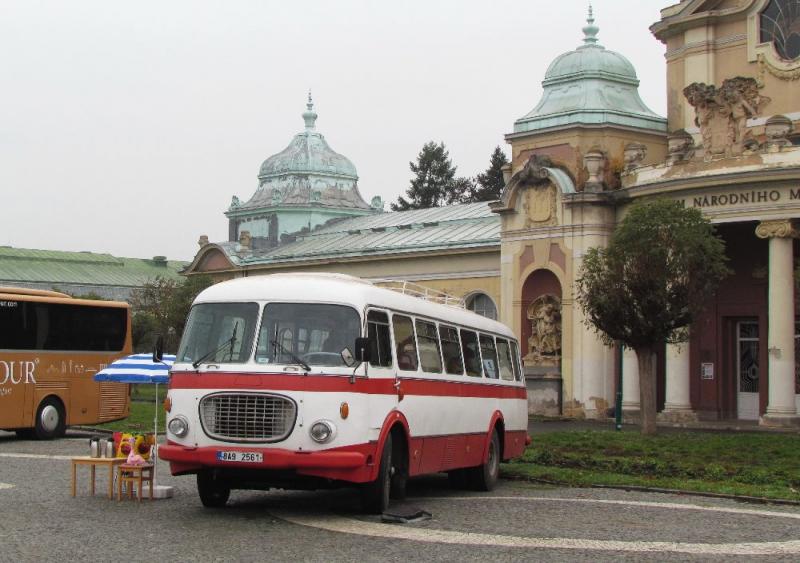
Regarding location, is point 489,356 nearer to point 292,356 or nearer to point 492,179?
point 292,356

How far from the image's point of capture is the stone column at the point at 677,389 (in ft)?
116

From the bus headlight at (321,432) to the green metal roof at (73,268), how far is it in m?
69.4

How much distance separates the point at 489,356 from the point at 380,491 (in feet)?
18.7

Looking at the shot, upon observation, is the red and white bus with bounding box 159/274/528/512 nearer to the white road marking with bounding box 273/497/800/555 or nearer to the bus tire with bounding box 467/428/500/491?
the white road marking with bounding box 273/497/800/555

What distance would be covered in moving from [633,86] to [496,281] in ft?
25.2

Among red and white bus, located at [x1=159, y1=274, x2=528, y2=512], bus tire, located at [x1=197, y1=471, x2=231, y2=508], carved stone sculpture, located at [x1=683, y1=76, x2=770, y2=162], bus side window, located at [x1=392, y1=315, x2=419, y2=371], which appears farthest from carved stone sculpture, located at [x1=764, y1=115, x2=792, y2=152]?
bus tire, located at [x1=197, y1=471, x2=231, y2=508]

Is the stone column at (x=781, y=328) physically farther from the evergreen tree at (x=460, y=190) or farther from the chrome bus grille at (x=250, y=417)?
the evergreen tree at (x=460, y=190)

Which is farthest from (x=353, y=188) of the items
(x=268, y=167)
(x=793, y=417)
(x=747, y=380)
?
(x=793, y=417)

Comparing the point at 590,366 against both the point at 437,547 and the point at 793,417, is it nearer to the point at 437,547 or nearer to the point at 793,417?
the point at 793,417

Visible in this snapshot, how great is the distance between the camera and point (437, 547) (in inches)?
506

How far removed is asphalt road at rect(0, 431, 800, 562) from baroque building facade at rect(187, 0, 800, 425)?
16496 millimetres

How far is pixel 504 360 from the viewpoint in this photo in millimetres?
21531

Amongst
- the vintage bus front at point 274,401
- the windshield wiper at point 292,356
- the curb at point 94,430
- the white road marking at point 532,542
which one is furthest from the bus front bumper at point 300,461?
the curb at point 94,430

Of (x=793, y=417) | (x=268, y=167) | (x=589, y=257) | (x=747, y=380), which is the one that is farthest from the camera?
(x=268, y=167)
